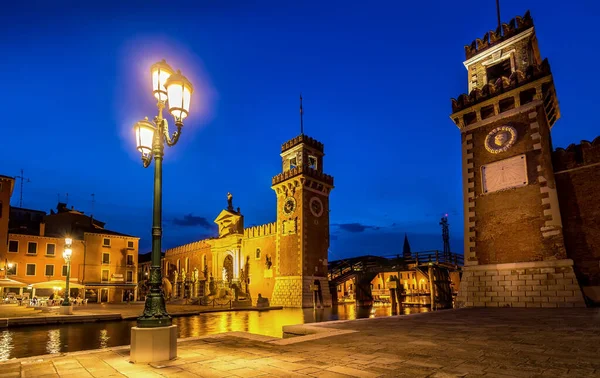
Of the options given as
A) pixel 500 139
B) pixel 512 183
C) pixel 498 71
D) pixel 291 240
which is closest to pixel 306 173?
pixel 291 240

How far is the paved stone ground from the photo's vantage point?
514cm

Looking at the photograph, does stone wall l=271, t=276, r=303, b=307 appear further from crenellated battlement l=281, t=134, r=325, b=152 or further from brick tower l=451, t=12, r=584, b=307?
brick tower l=451, t=12, r=584, b=307

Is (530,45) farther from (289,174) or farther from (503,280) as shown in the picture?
(289,174)

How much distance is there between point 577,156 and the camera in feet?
56.4

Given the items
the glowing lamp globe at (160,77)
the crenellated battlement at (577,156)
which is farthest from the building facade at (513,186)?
the glowing lamp globe at (160,77)

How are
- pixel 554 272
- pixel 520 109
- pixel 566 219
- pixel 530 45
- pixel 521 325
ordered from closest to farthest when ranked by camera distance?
pixel 521 325 → pixel 554 272 → pixel 566 219 → pixel 520 109 → pixel 530 45

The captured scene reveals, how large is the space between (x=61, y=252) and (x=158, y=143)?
41320mm

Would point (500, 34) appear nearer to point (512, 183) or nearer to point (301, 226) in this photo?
point (512, 183)

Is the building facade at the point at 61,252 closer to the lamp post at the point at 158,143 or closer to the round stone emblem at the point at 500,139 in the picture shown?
the lamp post at the point at 158,143

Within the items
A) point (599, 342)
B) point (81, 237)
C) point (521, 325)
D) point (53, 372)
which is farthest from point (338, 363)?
point (81, 237)

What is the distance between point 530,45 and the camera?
65.0 feet

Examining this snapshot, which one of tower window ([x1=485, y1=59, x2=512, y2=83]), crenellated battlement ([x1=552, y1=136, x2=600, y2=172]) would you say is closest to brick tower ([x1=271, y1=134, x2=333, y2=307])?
tower window ([x1=485, y1=59, x2=512, y2=83])

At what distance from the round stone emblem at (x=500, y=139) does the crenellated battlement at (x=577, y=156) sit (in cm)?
196

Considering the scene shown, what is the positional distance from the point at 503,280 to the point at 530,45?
39.8 ft
